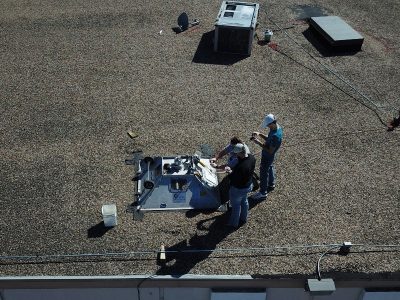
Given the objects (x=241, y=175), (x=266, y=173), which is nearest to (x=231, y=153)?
(x=266, y=173)

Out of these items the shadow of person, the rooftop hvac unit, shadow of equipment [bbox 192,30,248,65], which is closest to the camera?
the shadow of person

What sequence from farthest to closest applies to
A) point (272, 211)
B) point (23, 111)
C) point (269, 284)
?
point (23, 111) → point (272, 211) → point (269, 284)

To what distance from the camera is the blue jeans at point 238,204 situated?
8383 millimetres

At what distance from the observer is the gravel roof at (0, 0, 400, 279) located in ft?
28.4

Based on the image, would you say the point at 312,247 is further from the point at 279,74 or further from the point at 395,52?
the point at 395,52

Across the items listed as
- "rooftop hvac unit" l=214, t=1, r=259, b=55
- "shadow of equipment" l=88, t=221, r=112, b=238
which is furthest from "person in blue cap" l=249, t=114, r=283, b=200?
"rooftop hvac unit" l=214, t=1, r=259, b=55

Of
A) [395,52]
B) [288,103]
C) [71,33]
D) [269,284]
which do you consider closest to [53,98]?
[71,33]

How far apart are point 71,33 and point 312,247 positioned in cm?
1069

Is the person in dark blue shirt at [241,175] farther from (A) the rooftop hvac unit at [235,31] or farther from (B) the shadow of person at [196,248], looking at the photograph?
(A) the rooftop hvac unit at [235,31]

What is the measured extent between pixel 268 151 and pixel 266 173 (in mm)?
598

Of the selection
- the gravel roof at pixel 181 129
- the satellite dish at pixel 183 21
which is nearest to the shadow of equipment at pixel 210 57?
the gravel roof at pixel 181 129

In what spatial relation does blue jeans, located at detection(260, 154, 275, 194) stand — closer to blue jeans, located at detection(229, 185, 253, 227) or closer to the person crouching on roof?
the person crouching on roof

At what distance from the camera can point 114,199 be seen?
378 inches

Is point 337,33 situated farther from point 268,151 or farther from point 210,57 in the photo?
point 268,151
